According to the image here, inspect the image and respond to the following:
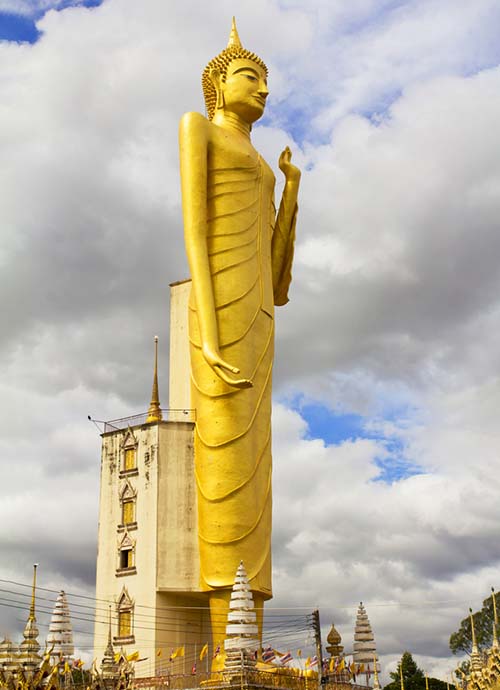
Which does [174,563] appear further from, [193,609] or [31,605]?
[31,605]

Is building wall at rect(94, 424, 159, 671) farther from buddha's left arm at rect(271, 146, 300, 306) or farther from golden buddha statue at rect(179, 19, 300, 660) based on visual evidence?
buddha's left arm at rect(271, 146, 300, 306)

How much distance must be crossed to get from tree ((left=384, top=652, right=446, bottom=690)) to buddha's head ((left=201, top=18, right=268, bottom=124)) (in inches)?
838

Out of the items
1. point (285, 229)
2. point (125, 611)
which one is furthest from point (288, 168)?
point (125, 611)

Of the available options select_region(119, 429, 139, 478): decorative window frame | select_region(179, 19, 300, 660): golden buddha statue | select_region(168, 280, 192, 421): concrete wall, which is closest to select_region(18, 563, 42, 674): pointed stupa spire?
select_region(179, 19, 300, 660): golden buddha statue

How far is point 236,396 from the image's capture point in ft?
66.7

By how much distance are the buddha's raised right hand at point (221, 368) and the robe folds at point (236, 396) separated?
3.31 feet

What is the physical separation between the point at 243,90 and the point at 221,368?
7.13m

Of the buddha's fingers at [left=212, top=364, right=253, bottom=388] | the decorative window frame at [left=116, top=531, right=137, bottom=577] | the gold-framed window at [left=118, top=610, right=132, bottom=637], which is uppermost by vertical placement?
the buddha's fingers at [left=212, top=364, right=253, bottom=388]

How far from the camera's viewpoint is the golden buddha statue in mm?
19781

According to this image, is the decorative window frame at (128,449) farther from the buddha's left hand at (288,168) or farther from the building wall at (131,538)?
the buddha's left hand at (288,168)

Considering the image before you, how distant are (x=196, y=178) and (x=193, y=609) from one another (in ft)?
31.0

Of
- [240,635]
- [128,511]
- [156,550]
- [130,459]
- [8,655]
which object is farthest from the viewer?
[130,459]

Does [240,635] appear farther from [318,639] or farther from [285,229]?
[285,229]

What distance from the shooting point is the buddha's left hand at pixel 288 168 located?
2341cm
